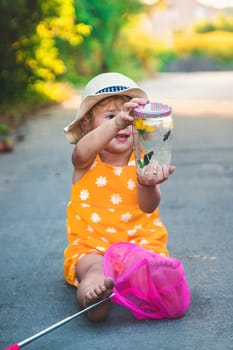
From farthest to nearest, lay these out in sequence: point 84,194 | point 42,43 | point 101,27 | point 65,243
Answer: point 101,27 < point 42,43 < point 65,243 < point 84,194

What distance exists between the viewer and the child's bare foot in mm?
2930

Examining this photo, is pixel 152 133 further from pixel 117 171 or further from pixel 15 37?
pixel 15 37

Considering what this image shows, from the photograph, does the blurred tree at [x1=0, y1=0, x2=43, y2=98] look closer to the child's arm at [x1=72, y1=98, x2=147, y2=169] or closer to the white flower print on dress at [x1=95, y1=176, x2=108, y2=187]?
the white flower print on dress at [x1=95, y1=176, x2=108, y2=187]

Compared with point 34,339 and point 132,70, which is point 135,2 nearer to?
point 132,70

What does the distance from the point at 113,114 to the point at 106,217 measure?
1.58 feet

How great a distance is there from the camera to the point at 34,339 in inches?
108

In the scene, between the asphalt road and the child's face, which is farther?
the child's face

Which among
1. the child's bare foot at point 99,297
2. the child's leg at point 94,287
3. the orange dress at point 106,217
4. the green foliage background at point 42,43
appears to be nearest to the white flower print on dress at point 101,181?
the orange dress at point 106,217

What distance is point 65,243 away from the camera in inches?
171

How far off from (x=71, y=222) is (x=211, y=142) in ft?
16.0

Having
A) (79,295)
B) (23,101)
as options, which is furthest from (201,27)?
(79,295)

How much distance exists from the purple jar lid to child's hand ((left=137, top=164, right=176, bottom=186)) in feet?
0.75

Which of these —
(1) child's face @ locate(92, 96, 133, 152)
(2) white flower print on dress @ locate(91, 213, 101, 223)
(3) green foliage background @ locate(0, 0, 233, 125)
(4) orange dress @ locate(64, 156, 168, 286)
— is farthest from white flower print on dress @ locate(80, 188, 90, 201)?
(3) green foliage background @ locate(0, 0, 233, 125)

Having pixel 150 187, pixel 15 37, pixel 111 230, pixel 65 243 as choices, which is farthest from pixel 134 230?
pixel 15 37
